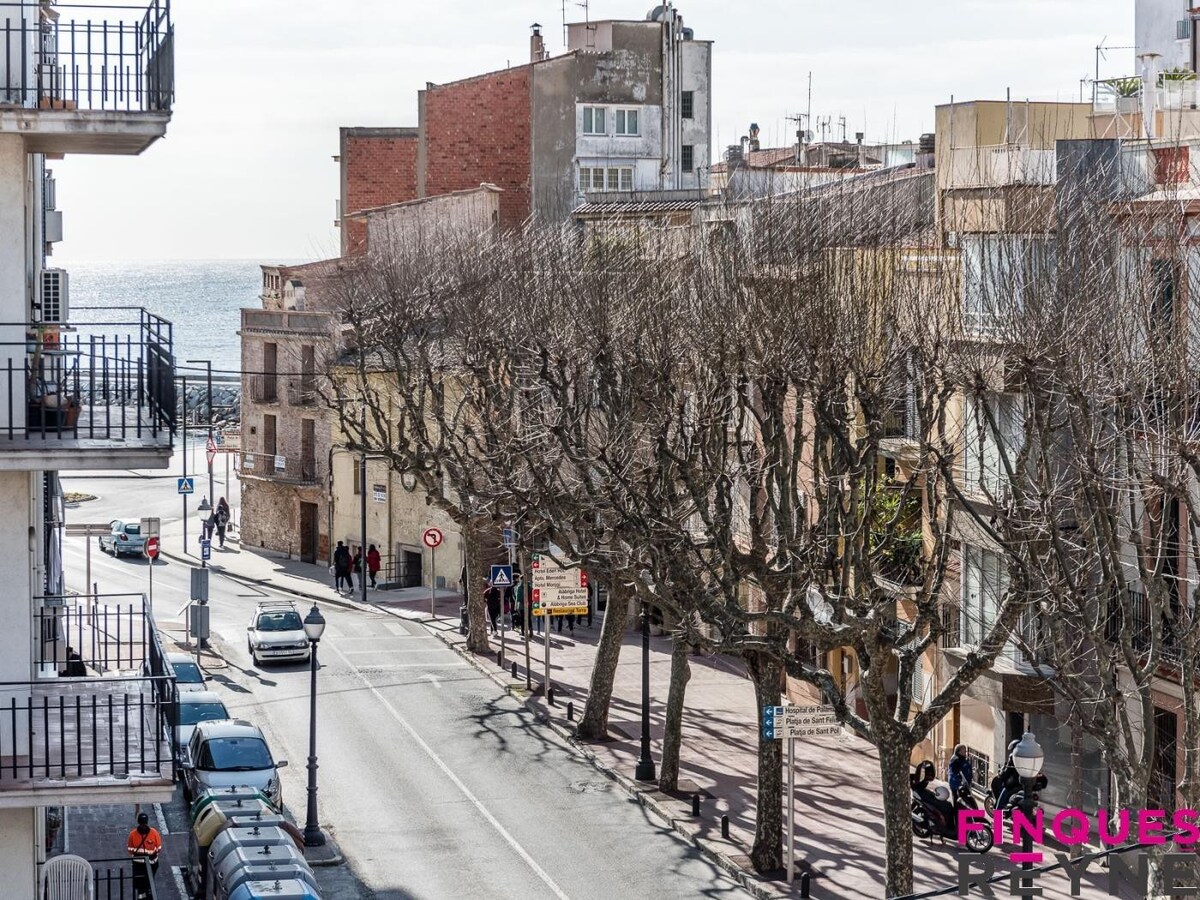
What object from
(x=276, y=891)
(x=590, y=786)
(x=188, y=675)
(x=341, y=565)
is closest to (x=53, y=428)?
(x=276, y=891)

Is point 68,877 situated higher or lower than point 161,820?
higher

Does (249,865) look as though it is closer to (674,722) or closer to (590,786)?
(674,722)

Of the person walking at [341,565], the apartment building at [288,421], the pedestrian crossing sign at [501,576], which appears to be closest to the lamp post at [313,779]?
the pedestrian crossing sign at [501,576]

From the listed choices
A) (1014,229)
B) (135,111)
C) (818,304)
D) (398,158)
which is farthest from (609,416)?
(398,158)

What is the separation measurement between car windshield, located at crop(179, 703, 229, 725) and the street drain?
7.11 m

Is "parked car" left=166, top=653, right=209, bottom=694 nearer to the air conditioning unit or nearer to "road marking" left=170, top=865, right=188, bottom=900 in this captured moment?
"road marking" left=170, top=865, right=188, bottom=900

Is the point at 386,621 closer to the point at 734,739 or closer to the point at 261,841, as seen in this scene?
the point at 734,739

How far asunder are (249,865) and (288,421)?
40.3 m

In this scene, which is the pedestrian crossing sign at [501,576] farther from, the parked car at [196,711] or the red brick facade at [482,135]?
the red brick facade at [482,135]

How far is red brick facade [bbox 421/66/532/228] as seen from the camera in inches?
2638

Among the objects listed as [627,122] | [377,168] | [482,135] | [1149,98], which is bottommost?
[1149,98]

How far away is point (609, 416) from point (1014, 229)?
8757 mm

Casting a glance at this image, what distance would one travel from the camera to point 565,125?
6712 cm

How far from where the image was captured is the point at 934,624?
2422 cm
